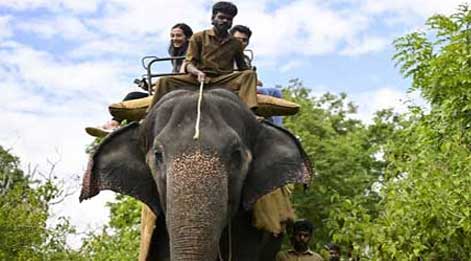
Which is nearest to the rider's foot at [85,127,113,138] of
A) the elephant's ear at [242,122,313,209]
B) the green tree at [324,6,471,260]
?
the elephant's ear at [242,122,313,209]

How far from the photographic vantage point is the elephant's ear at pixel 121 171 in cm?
597

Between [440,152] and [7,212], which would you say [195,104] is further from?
[7,212]

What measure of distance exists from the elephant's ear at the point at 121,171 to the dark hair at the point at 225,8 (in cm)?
88

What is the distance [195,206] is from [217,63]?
1.53m

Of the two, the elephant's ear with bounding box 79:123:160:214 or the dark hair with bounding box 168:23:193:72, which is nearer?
the elephant's ear with bounding box 79:123:160:214

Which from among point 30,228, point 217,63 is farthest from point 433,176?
point 30,228

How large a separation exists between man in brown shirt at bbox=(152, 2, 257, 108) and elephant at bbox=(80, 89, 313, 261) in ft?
0.83

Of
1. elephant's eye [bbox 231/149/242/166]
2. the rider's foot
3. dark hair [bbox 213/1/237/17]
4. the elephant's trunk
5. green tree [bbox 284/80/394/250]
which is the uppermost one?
green tree [bbox 284/80/394/250]

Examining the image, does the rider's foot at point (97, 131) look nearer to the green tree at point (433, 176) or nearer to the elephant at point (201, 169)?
the elephant at point (201, 169)

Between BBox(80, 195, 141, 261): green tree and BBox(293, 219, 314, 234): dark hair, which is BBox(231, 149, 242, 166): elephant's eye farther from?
BBox(80, 195, 141, 261): green tree

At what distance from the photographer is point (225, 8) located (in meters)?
6.40

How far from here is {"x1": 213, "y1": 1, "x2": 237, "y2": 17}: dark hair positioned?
6398 mm

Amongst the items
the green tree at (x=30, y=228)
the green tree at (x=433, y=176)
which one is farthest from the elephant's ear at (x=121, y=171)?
the green tree at (x=30, y=228)

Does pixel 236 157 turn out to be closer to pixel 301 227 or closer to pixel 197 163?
pixel 197 163
